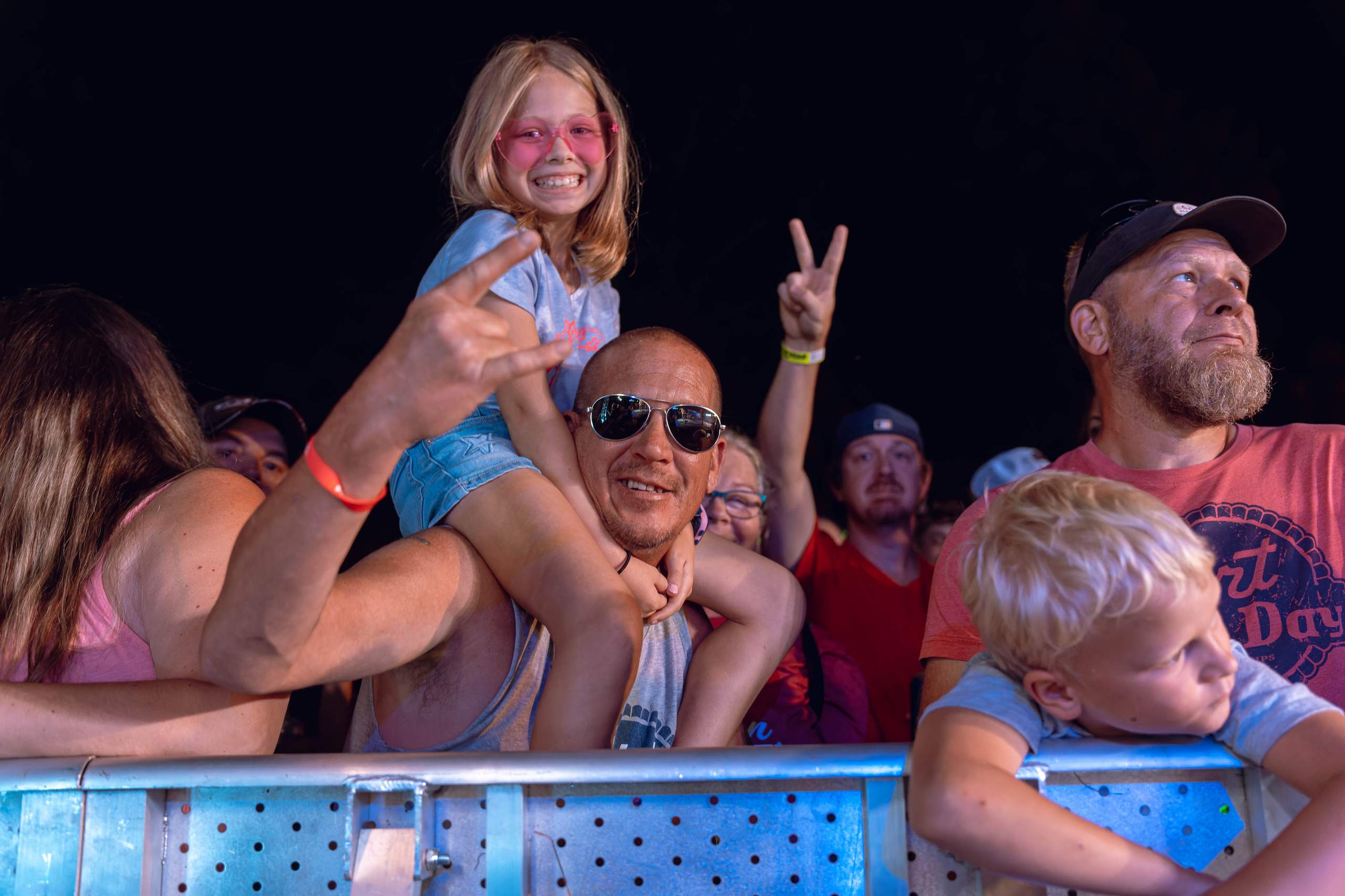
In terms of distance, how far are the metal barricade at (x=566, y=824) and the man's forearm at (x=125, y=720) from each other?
17 cm

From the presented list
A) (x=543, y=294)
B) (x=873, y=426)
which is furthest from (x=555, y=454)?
(x=873, y=426)

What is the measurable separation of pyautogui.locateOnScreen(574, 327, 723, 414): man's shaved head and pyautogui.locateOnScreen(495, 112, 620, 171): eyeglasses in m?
0.57

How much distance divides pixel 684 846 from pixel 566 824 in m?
0.15

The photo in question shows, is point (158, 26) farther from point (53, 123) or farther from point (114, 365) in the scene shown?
point (114, 365)

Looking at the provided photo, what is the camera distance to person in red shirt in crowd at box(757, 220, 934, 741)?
3.35m

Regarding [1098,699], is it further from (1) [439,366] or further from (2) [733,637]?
(2) [733,637]

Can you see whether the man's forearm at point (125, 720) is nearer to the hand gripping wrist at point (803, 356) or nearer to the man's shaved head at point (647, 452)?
the man's shaved head at point (647, 452)

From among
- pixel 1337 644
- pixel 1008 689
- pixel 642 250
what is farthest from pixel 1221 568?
pixel 642 250

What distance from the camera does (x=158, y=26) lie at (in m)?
4.38

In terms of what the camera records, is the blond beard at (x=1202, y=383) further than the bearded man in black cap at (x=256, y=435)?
No

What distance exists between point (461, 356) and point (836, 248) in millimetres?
2166

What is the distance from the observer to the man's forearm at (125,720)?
4.95ft

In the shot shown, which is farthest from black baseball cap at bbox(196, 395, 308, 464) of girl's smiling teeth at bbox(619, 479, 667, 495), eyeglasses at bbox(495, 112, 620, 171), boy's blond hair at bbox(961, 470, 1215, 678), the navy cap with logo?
boy's blond hair at bbox(961, 470, 1215, 678)

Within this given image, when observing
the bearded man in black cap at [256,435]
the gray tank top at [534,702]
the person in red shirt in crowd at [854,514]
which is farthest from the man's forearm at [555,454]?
the bearded man in black cap at [256,435]
